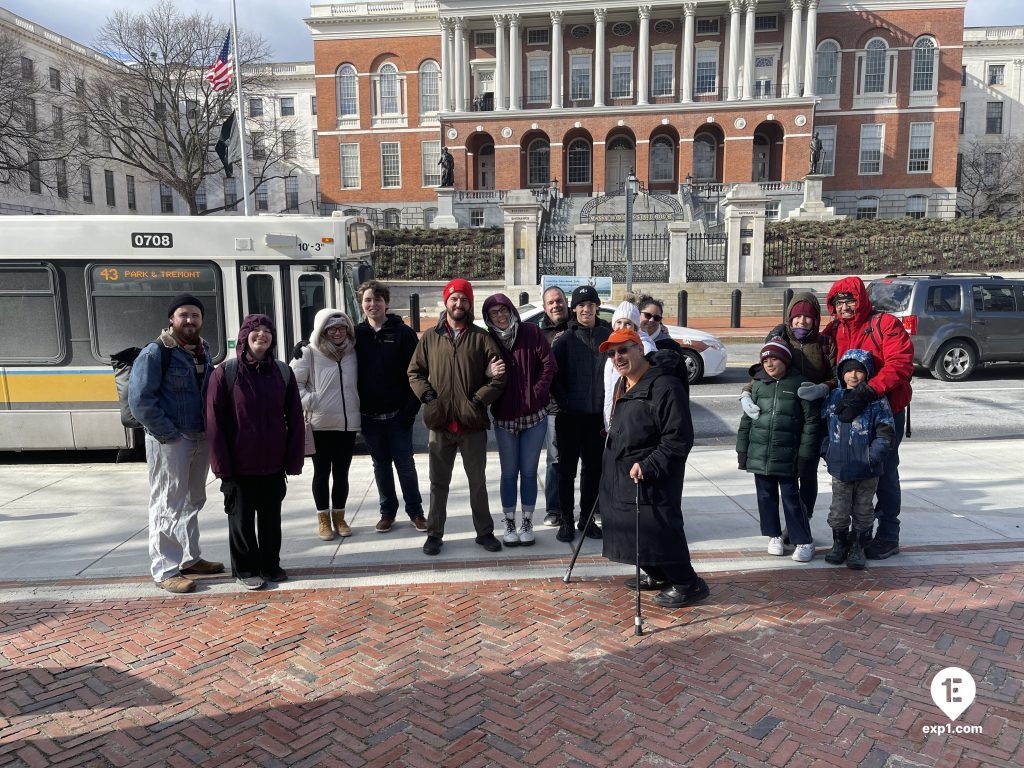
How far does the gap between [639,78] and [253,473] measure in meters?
47.0

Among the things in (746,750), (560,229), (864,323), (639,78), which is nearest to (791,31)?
(639,78)

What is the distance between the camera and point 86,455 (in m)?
9.35

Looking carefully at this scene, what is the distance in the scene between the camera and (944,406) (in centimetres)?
1128

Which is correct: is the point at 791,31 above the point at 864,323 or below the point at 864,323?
above

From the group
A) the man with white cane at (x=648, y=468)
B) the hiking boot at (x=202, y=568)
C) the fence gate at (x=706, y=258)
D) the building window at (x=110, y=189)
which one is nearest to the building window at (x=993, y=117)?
the fence gate at (x=706, y=258)

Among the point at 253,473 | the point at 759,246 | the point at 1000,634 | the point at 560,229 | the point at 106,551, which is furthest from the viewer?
the point at 560,229

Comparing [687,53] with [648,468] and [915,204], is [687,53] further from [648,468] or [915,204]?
[648,468]

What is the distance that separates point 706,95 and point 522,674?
4903 cm

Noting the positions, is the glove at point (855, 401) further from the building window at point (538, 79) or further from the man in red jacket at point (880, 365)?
the building window at point (538, 79)

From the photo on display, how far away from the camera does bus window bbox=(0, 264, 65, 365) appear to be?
8.39m

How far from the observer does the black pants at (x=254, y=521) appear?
4.85 metres

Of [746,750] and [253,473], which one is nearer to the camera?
[746,750]

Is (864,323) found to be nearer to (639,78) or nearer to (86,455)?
(86,455)

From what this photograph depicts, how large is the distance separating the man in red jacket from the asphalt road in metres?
4.19
